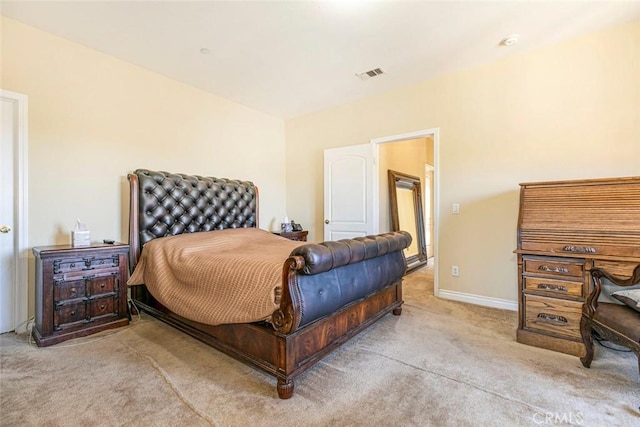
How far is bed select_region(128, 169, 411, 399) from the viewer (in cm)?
166

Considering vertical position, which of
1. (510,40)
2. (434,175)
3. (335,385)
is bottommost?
(335,385)

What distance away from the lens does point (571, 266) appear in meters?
2.12

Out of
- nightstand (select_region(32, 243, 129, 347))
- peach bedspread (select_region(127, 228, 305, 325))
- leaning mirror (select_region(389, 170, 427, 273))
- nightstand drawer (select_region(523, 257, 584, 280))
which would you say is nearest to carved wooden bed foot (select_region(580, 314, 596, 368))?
nightstand drawer (select_region(523, 257, 584, 280))

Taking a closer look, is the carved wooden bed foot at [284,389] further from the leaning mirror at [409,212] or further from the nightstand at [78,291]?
the leaning mirror at [409,212]

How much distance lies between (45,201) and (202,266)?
1.79 meters

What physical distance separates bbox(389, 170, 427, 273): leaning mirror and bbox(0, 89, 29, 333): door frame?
453 centimetres

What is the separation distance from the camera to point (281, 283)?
5.58 feet

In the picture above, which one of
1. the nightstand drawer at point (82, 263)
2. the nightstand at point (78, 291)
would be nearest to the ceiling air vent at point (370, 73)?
the nightstand at point (78, 291)

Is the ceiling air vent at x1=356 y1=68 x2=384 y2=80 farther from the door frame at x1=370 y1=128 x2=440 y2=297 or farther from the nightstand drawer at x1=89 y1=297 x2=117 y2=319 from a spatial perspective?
the nightstand drawer at x1=89 y1=297 x2=117 y2=319

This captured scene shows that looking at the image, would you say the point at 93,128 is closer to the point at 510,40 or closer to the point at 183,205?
the point at 183,205

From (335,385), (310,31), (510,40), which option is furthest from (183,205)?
(510,40)

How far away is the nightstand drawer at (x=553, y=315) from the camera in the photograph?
6.89 feet

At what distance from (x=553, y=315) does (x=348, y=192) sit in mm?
2795

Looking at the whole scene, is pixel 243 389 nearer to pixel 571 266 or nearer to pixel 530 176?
pixel 571 266
